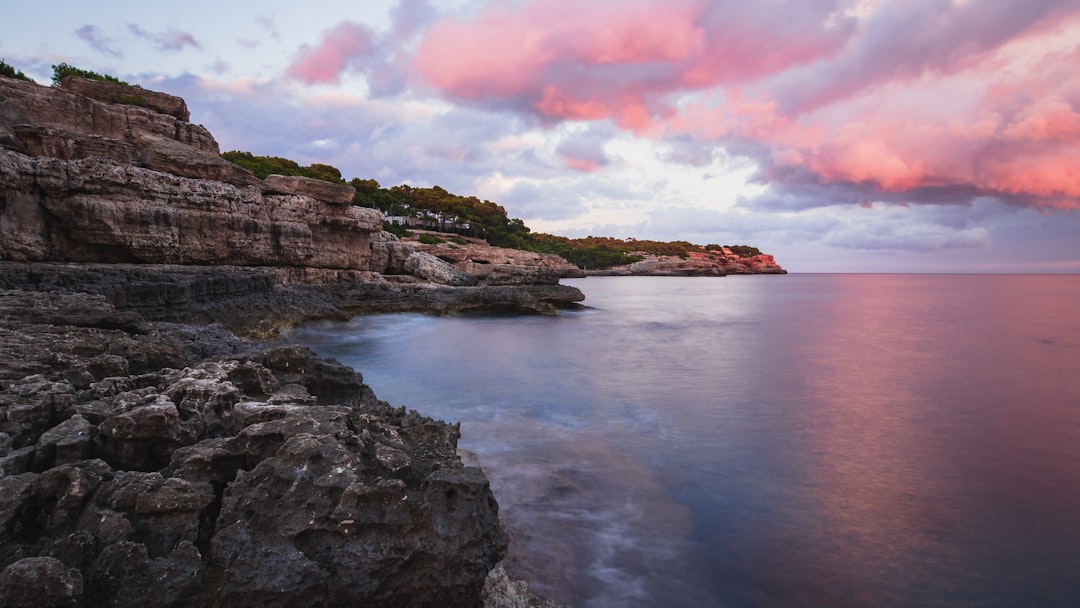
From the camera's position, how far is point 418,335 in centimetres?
1614

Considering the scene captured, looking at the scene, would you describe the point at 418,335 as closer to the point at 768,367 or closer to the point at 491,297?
the point at 491,297

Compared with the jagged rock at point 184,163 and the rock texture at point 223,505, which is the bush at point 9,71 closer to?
the jagged rock at point 184,163

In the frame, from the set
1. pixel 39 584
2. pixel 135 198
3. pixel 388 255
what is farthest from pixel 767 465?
pixel 388 255

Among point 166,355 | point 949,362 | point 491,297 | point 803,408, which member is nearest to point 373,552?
point 166,355

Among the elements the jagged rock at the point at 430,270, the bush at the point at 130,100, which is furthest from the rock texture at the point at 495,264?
the bush at the point at 130,100

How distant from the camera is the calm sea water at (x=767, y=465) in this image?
3.86 metres

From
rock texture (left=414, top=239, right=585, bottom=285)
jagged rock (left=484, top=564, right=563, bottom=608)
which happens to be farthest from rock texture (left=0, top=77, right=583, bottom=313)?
jagged rock (left=484, top=564, right=563, bottom=608)

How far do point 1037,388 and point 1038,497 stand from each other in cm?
706

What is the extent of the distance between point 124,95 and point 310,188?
6.93 meters

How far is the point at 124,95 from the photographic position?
59.8 ft

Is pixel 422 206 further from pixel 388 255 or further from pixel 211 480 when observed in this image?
pixel 211 480

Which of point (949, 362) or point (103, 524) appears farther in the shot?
point (949, 362)

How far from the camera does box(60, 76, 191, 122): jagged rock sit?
18047 millimetres

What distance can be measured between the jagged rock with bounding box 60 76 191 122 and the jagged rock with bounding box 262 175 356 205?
455cm
